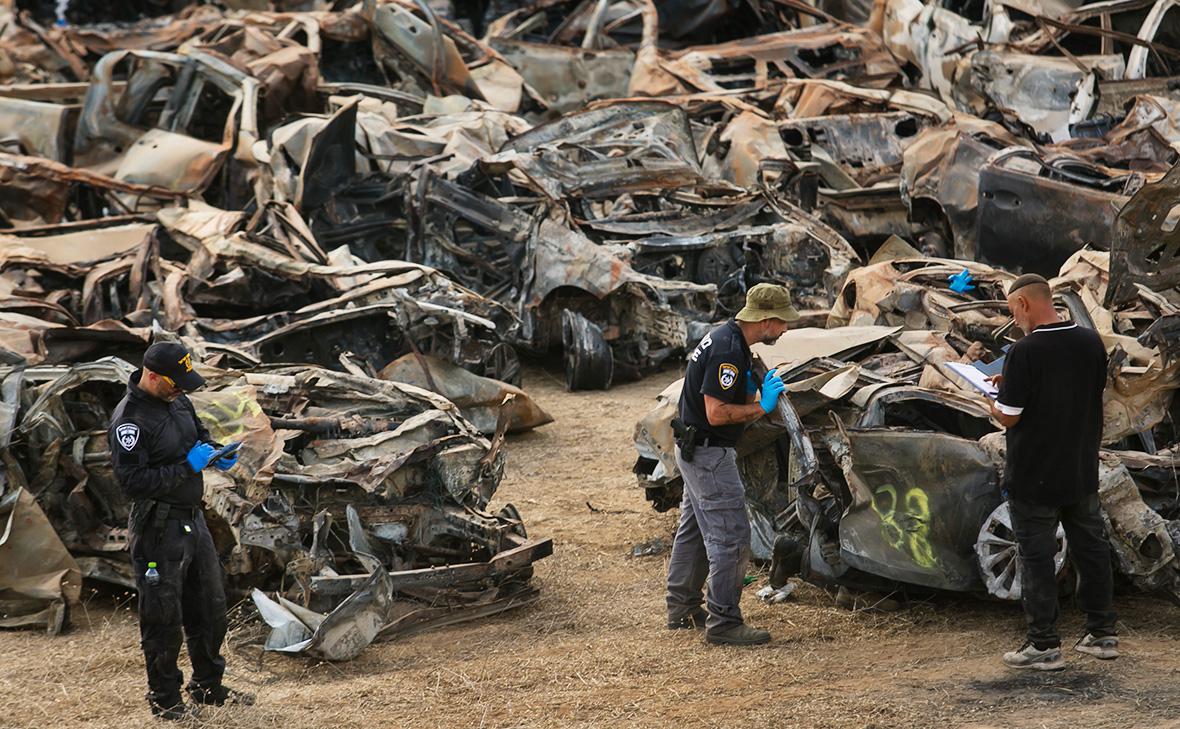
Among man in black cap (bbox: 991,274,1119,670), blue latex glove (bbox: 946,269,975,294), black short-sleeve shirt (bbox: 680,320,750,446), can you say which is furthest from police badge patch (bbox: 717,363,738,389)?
blue latex glove (bbox: 946,269,975,294)

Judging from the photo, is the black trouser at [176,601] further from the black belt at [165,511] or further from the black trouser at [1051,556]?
the black trouser at [1051,556]

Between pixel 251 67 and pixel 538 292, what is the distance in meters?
5.40

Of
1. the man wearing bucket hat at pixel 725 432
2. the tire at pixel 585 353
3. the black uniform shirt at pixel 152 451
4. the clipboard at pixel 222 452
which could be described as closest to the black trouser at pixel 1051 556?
the man wearing bucket hat at pixel 725 432

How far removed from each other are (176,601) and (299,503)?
1276 mm

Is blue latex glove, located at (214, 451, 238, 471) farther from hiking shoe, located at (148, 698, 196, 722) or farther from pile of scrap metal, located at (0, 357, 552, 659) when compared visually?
hiking shoe, located at (148, 698, 196, 722)

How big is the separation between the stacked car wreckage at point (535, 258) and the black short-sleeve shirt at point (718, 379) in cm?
51

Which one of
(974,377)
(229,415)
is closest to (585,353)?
(229,415)

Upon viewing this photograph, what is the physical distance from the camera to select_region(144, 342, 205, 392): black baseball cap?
553 cm

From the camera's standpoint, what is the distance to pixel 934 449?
6.36 meters

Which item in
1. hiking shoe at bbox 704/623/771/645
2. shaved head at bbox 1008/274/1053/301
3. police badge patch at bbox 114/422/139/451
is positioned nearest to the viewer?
police badge patch at bbox 114/422/139/451

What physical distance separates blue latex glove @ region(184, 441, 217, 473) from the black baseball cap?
233 millimetres

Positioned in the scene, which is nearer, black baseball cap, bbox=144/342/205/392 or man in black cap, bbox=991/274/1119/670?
black baseball cap, bbox=144/342/205/392

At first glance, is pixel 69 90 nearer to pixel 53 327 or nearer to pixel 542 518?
pixel 53 327

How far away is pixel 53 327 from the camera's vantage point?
795 centimetres
